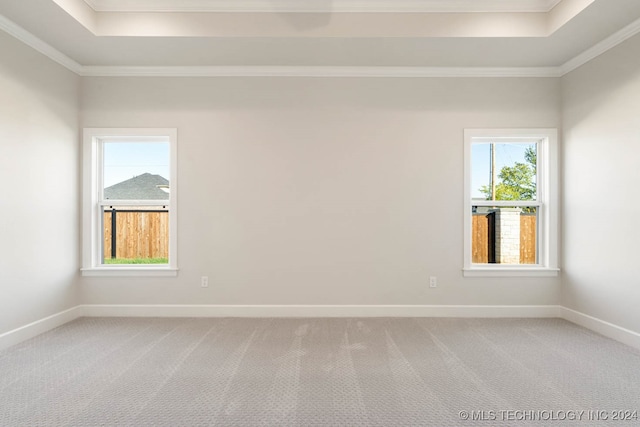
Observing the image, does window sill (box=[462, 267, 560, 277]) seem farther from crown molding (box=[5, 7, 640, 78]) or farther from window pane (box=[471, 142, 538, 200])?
crown molding (box=[5, 7, 640, 78])

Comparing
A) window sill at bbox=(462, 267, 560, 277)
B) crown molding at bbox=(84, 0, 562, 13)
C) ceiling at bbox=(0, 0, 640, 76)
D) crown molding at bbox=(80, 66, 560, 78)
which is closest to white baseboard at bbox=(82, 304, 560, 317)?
window sill at bbox=(462, 267, 560, 277)

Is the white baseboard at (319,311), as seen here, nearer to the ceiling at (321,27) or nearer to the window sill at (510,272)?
the window sill at (510,272)

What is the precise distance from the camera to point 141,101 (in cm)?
384

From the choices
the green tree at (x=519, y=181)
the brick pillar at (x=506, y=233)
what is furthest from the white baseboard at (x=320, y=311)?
the green tree at (x=519, y=181)

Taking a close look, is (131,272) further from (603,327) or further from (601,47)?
(601,47)

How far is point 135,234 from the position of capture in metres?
3.99

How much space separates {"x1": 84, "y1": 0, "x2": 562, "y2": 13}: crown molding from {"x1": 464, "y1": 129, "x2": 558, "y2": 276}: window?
1.35 m

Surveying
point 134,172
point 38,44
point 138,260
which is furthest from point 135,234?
point 38,44

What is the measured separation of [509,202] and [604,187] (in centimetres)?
88

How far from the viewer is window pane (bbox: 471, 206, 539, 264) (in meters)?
3.97

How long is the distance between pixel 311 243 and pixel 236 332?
4.10 feet

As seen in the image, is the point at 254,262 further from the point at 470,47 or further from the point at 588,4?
the point at 588,4

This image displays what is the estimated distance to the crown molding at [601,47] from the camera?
2980 millimetres

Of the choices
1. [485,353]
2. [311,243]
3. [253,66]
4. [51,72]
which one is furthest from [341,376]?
[51,72]
